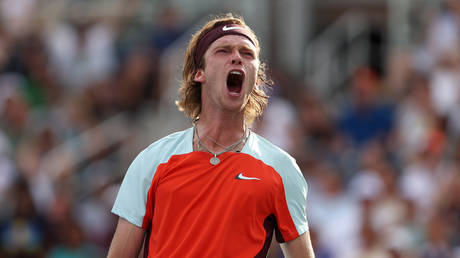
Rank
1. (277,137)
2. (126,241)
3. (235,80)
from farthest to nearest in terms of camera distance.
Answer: (277,137)
(235,80)
(126,241)

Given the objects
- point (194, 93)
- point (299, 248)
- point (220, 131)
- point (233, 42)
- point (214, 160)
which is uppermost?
point (233, 42)

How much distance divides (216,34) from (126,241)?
3.48 feet

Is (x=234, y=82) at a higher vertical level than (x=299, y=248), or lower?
higher

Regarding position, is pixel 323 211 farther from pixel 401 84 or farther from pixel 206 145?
pixel 206 145

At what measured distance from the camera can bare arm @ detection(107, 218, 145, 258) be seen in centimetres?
382

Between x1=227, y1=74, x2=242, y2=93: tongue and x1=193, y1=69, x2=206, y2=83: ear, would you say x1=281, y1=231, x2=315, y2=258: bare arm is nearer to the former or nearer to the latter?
x1=227, y1=74, x2=242, y2=93: tongue

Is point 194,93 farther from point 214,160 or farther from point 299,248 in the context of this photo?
point 299,248

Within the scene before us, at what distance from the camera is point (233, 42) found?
388 centimetres

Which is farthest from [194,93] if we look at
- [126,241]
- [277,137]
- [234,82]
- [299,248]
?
[277,137]

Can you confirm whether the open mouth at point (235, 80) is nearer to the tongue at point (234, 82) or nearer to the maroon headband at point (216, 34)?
the tongue at point (234, 82)

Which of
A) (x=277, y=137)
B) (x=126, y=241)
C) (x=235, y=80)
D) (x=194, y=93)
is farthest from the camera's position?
(x=277, y=137)

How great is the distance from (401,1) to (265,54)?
207cm

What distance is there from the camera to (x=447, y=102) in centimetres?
915

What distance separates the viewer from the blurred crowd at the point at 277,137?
8141 mm
